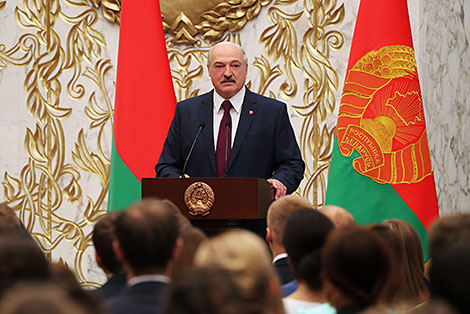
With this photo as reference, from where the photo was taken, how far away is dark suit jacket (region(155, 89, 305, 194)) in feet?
15.1

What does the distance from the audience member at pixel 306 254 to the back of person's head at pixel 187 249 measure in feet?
1.09

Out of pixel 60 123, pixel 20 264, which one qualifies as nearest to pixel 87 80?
pixel 60 123

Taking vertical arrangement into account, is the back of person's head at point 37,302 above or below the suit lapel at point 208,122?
below

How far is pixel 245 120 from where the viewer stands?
469cm

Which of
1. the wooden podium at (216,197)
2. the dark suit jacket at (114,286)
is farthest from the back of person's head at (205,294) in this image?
the wooden podium at (216,197)

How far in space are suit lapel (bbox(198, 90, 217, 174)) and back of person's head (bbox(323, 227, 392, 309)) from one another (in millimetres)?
2464

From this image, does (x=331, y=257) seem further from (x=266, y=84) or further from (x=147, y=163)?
(x=266, y=84)

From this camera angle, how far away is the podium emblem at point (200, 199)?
396 centimetres

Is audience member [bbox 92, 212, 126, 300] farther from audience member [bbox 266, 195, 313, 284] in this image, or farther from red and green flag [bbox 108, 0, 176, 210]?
red and green flag [bbox 108, 0, 176, 210]

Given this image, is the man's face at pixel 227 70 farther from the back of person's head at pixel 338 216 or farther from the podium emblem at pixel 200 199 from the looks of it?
the back of person's head at pixel 338 216

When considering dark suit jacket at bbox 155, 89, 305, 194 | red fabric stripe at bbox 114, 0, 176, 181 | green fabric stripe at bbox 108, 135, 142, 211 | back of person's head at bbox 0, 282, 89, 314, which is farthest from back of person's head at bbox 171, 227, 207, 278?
red fabric stripe at bbox 114, 0, 176, 181

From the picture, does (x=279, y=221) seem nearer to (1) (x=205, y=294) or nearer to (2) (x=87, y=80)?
(1) (x=205, y=294)

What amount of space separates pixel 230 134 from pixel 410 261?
71.2 inches

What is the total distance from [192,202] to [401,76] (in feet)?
6.73
